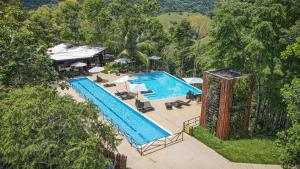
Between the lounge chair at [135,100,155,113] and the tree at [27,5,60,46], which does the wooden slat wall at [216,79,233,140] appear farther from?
the tree at [27,5,60,46]

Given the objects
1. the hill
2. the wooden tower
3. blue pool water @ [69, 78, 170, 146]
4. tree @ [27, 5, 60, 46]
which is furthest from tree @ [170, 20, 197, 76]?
the hill

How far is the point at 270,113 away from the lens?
2269 cm

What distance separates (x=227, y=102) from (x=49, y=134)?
10.9 m

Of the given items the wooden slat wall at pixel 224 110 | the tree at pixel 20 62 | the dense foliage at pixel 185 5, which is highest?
the dense foliage at pixel 185 5

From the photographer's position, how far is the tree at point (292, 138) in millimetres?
11695

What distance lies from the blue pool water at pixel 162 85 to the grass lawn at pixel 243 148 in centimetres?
949

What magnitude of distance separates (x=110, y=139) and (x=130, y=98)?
1467 cm

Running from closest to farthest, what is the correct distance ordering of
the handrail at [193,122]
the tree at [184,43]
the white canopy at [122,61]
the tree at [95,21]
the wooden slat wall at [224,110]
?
the wooden slat wall at [224,110] → the handrail at [193,122] → the white canopy at [122,61] → the tree at [184,43] → the tree at [95,21]

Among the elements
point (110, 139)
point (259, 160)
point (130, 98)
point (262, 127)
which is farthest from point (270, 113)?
point (110, 139)

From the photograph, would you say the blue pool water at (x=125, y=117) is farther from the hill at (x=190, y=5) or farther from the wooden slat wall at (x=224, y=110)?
the hill at (x=190, y=5)

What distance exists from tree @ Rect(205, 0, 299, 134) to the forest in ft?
0.20

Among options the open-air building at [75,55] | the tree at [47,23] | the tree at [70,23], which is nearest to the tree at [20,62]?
the open-air building at [75,55]

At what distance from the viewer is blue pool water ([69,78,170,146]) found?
20.6 metres

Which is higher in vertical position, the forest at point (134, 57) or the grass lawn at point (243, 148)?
the forest at point (134, 57)
